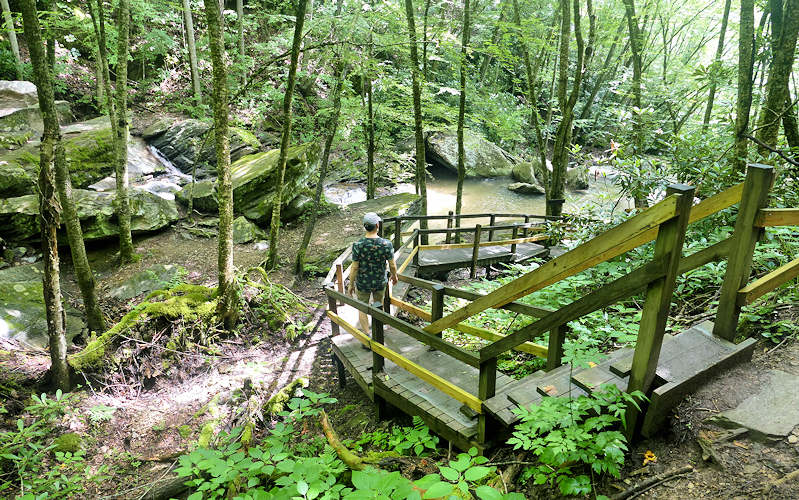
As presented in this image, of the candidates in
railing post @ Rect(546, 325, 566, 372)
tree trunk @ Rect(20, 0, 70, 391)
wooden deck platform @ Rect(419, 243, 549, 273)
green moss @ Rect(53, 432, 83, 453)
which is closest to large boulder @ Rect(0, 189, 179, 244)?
tree trunk @ Rect(20, 0, 70, 391)

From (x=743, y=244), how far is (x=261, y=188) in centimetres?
1274

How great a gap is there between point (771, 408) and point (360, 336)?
368cm

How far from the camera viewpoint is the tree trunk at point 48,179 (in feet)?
16.8

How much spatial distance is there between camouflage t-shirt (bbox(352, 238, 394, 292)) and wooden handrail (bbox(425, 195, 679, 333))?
94.9 inches

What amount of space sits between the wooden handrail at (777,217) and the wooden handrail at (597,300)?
109cm

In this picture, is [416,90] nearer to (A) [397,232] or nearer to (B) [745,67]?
(A) [397,232]

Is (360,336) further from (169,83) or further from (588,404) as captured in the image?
(169,83)

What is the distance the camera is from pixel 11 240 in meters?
9.84

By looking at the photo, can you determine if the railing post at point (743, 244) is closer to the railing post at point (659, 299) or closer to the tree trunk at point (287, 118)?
the railing post at point (659, 299)

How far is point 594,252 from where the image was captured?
232cm

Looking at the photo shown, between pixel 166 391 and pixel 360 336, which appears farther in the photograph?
pixel 166 391

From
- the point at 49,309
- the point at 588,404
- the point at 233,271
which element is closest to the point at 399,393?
the point at 588,404

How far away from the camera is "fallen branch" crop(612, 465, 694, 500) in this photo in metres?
2.12

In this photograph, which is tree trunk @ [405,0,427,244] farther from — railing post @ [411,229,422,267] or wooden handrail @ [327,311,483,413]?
wooden handrail @ [327,311,483,413]
